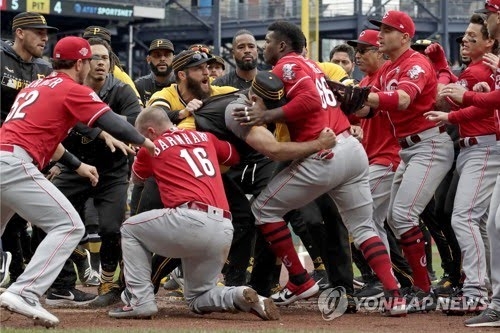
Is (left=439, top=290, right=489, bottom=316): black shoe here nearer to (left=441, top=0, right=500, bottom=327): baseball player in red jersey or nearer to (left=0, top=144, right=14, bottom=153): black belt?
(left=441, top=0, right=500, bottom=327): baseball player in red jersey

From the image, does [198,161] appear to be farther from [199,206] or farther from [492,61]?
[492,61]

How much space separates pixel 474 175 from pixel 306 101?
1.53 m

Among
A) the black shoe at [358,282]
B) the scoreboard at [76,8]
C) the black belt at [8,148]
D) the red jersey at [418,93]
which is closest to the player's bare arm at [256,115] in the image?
the red jersey at [418,93]

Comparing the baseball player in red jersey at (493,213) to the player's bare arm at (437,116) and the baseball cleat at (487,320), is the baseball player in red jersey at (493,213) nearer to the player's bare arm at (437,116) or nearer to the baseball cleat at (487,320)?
the baseball cleat at (487,320)

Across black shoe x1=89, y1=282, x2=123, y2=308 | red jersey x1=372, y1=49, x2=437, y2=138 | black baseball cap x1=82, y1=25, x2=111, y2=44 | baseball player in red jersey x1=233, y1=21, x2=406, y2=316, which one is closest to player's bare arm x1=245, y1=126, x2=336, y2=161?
baseball player in red jersey x1=233, y1=21, x2=406, y2=316

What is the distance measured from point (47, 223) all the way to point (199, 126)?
1.56 m

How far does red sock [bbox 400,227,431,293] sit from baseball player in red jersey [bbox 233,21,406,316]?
1.47 ft

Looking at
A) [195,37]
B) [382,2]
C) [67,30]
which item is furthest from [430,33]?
[67,30]

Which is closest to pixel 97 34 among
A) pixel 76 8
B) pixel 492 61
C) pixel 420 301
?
pixel 420 301

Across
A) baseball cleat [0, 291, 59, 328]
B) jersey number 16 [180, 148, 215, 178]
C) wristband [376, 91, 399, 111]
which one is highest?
wristband [376, 91, 399, 111]

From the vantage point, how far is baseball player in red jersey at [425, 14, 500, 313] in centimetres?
807

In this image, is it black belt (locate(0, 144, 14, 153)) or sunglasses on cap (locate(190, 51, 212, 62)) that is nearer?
black belt (locate(0, 144, 14, 153))

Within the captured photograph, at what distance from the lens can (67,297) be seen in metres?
8.93

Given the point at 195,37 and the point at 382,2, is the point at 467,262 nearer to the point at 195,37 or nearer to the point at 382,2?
the point at 382,2
